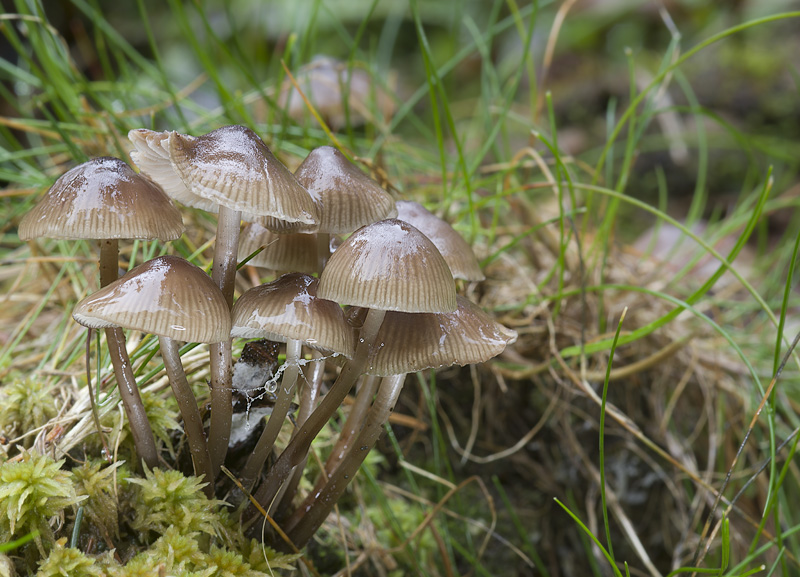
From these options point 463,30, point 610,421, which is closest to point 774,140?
point 610,421

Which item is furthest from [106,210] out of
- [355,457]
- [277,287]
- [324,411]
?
[355,457]

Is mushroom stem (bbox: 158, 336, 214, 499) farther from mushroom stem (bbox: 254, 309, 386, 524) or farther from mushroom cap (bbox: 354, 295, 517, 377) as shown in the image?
mushroom cap (bbox: 354, 295, 517, 377)

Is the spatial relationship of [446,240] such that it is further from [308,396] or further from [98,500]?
[98,500]

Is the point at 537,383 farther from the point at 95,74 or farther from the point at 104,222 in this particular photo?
the point at 95,74

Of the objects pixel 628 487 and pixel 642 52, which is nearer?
pixel 628 487

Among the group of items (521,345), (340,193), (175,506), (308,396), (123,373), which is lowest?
(521,345)

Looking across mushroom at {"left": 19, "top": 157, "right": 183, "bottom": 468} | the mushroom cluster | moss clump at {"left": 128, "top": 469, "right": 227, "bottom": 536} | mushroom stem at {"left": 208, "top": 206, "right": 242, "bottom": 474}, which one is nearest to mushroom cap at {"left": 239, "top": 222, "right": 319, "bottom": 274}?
the mushroom cluster

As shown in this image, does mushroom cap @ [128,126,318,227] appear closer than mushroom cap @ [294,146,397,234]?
Yes
